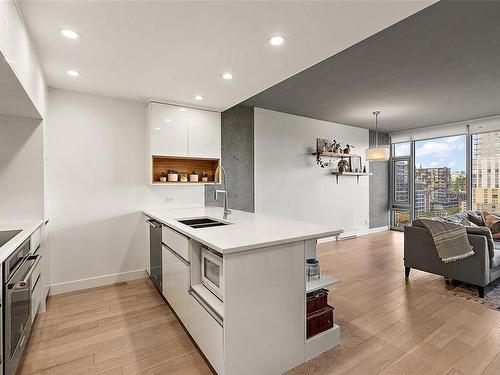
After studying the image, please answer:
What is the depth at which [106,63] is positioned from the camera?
2395 millimetres

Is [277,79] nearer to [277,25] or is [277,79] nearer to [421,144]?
[277,25]

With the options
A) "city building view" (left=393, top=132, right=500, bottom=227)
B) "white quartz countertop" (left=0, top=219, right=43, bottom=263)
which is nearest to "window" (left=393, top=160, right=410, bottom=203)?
"city building view" (left=393, top=132, right=500, bottom=227)

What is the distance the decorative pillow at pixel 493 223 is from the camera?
379 cm

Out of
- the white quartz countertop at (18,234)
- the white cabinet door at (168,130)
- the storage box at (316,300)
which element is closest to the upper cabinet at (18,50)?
the white quartz countertop at (18,234)

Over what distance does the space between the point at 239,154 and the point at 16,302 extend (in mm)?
3303

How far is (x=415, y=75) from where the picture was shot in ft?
10.4

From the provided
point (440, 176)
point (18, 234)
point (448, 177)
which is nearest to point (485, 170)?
point (448, 177)

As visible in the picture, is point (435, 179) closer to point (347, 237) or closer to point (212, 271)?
point (347, 237)

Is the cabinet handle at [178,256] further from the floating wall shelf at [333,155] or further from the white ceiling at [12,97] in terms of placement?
the floating wall shelf at [333,155]

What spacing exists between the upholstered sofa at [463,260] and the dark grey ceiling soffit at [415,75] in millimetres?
1815

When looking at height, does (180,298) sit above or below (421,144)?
below

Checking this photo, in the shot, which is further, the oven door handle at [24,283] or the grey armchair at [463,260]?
the grey armchair at [463,260]

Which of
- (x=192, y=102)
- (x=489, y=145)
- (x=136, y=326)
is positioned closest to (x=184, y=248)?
(x=136, y=326)

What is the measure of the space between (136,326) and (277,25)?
2705 mm
